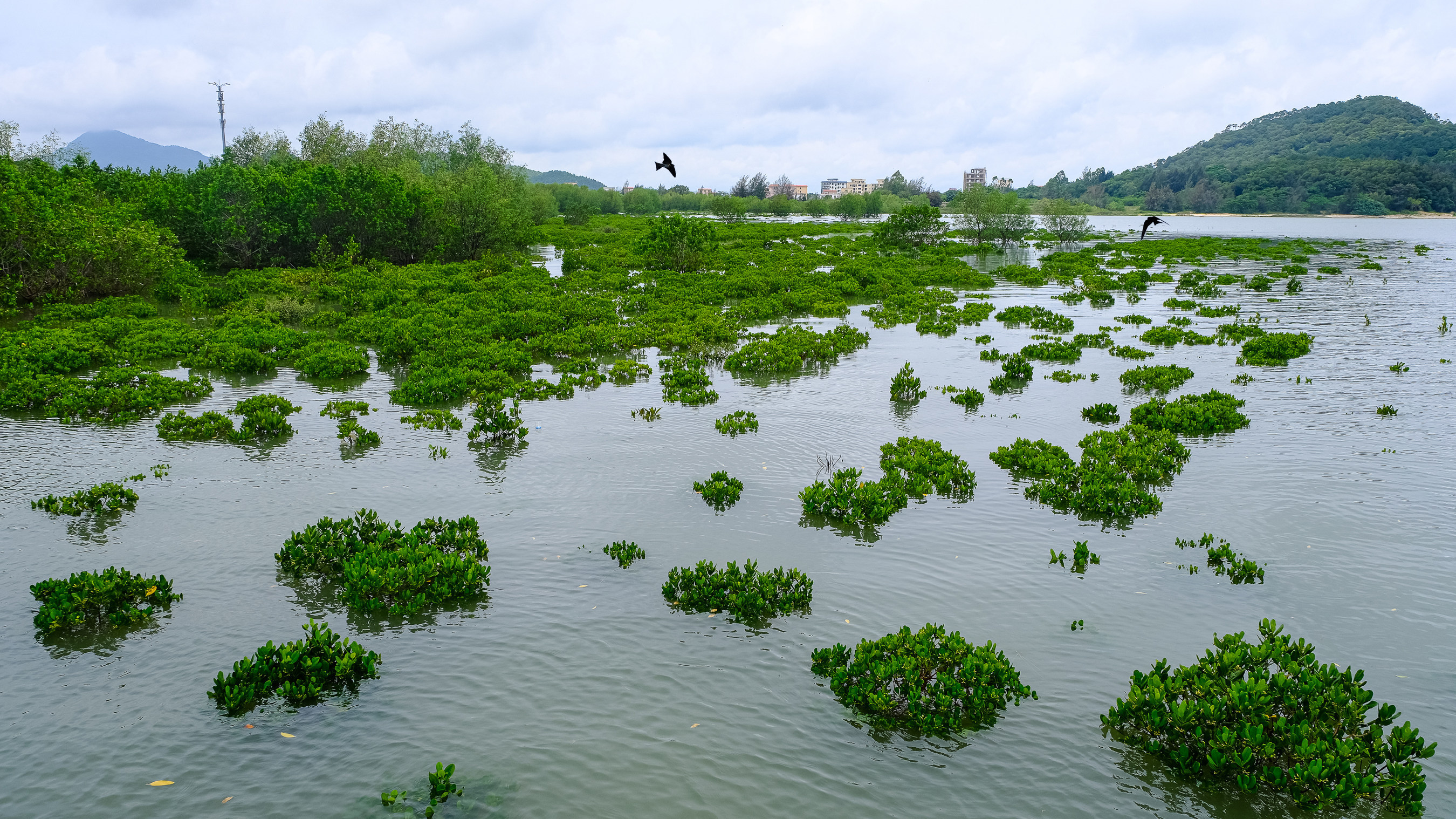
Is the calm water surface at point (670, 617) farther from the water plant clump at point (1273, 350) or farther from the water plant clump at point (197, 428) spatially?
the water plant clump at point (1273, 350)

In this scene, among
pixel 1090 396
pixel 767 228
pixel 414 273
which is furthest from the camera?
pixel 767 228

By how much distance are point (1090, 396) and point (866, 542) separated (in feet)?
40.3

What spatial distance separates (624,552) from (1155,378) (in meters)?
17.7

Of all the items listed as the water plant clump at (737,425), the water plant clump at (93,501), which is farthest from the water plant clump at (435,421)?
the water plant clump at (737,425)

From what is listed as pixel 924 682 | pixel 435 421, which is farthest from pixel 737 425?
pixel 924 682

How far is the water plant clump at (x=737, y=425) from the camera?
17422 mm

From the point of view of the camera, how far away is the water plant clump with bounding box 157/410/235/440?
16438 mm

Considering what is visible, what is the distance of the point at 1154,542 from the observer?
458 inches

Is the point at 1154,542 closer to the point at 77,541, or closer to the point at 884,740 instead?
the point at 884,740

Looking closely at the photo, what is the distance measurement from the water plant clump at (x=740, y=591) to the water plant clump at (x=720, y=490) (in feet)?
9.91

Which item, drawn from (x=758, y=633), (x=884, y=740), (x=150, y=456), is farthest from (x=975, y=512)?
(x=150, y=456)

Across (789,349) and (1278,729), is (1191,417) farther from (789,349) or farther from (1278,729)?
(1278,729)

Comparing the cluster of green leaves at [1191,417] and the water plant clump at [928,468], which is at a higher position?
the cluster of green leaves at [1191,417]

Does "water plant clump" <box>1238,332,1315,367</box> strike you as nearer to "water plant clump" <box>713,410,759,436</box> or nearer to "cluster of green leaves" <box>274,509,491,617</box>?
"water plant clump" <box>713,410,759,436</box>
